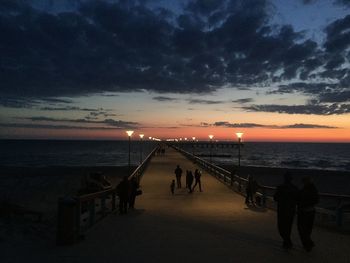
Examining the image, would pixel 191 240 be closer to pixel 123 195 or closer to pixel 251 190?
pixel 123 195

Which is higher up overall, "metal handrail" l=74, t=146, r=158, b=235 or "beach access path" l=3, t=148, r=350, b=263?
"metal handrail" l=74, t=146, r=158, b=235

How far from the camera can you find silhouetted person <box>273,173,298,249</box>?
354 inches

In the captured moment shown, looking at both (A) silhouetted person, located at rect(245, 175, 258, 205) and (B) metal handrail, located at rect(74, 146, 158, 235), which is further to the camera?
(A) silhouetted person, located at rect(245, 175, 258, 205)

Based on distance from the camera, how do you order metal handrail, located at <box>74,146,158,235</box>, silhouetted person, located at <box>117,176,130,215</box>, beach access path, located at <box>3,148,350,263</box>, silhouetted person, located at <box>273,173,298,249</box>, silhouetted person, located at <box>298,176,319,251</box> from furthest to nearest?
silhouetted person, located at <box>117,176,130,215</box> → metal handrail, located at <box>74,146,158,235</box> → silhouetted person, located at <box>273,173,298,249</box> → silhouetted person, located at <box>298,176,319,251</box> → beach access path, located at <box>3,148,350,263</box>

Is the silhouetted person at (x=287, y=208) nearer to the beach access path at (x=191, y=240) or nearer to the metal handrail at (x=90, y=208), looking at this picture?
the beach access path at (x=191, y=240)

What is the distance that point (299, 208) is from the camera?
902 cm

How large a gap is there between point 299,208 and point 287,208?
238 mm

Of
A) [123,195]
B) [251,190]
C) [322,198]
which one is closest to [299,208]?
[123,195]

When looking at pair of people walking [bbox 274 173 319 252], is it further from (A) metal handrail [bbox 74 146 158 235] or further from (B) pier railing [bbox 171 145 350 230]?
(A) metal handrail [bbox 74 146 158 235]

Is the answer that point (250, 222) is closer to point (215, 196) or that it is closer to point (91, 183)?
point (91, 183)

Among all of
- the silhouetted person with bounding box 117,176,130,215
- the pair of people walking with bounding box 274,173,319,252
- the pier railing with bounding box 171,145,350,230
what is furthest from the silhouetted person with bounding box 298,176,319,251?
the silhouetted person with bounding box 117,176,130,215

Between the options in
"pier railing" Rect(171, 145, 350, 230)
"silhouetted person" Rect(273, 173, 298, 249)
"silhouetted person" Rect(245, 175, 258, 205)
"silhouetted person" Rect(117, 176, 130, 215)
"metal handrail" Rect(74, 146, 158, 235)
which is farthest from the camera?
"silhouetted person" Rect(245, 175, 258, 205)

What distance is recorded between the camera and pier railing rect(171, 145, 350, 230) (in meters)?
11.9

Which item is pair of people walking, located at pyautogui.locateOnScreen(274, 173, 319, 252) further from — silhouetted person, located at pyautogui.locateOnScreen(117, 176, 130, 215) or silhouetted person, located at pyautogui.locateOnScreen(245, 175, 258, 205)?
silhouetted person, located at pyautogui.locateOnScreen(245, 175, 258, 205)
